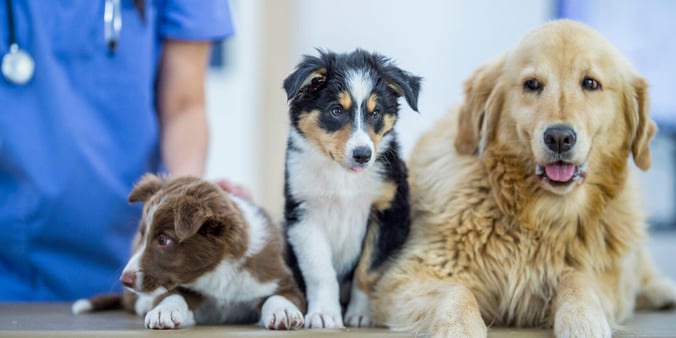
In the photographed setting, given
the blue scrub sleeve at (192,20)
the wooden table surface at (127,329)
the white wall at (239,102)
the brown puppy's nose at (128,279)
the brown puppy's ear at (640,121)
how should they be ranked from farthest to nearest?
the white wall at (239,102), the blue scrub sleeve at (192,20), the brown puppy's ear at (640,121), the brown puppy's nose at (128,279), the wooden table surface at (127,329)

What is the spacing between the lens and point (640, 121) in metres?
1.51

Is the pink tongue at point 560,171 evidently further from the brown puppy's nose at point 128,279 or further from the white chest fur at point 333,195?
the brown puppy's nose at point 128,279

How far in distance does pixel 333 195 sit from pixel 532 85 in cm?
40

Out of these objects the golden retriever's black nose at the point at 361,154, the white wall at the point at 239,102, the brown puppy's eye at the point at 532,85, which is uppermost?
the brown puppy's eye at the point at 532,85

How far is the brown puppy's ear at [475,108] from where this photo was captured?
5.12ft

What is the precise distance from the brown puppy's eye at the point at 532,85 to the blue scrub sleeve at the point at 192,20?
0.78m

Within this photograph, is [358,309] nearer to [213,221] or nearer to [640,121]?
[213,221]

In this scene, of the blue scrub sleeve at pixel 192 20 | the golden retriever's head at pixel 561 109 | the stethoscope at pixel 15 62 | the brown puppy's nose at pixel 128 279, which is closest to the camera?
the brown puppy's nose at pixel 128 279

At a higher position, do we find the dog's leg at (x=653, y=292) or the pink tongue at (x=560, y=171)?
the pink tongue at (x=560, y=171)

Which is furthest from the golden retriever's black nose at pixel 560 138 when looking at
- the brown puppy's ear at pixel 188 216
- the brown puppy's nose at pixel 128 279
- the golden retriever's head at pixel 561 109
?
the brown puppy's nose at pixel 128 279

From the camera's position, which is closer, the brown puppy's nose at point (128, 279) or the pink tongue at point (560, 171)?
the brown puppy's nose at point (128, 279)

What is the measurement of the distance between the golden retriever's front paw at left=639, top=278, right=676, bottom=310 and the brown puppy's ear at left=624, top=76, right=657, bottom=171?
422mm

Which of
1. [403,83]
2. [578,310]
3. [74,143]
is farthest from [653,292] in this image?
[74,143]

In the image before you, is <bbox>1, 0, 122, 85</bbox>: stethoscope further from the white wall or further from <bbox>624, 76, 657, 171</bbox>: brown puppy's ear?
the white wall
